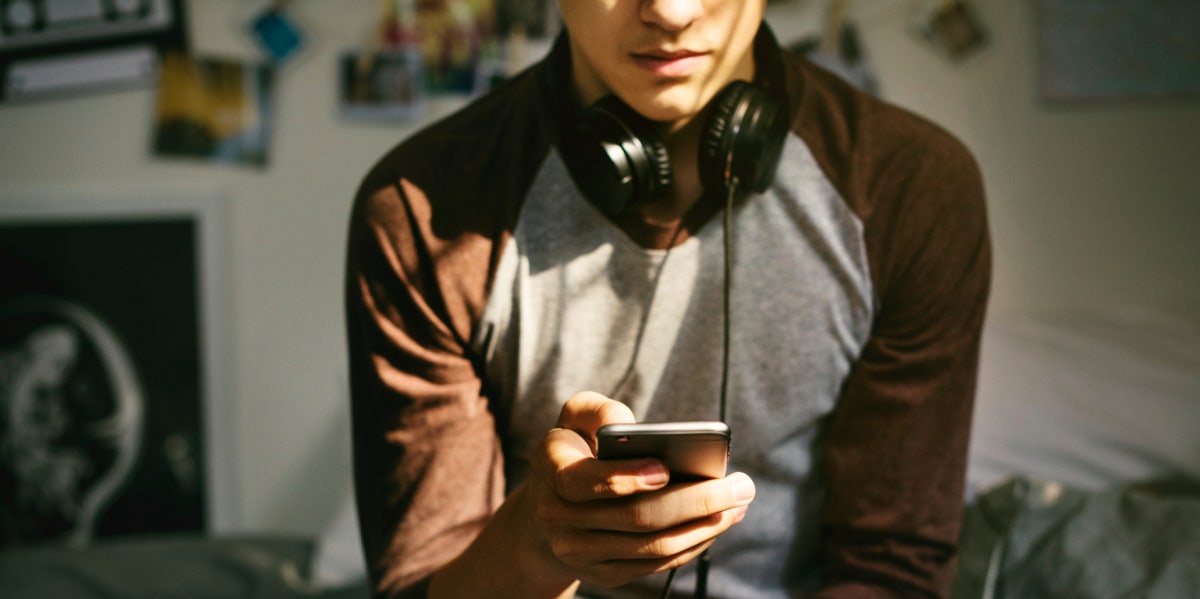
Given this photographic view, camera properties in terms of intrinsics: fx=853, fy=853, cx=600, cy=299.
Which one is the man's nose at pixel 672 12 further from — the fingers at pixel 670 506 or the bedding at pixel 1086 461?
the bedding at pixel 1086 461

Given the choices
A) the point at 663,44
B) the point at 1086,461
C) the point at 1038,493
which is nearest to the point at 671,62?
the point at 663,44

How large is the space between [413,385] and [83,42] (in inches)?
46.3

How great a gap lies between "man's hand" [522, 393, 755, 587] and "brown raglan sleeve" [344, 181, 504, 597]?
19 centimetres

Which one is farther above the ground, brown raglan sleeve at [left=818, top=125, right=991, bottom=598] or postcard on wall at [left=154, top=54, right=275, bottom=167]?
postcard on wall at [left=154, top=54, right=275, bottom=167]

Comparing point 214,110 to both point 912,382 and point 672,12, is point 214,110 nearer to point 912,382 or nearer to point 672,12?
point 672,12

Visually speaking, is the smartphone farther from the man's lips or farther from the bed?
the bed

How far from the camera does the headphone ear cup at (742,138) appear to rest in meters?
0.70

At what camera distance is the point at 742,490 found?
1.75 ft

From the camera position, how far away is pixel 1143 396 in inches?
45.8

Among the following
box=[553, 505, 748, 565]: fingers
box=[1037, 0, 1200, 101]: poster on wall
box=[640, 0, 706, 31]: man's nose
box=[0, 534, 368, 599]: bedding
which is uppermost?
box=[1037, 0, 1200, 101]: poster on wall

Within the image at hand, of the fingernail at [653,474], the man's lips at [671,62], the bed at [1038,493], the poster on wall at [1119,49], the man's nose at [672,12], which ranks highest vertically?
the poster on wall at [1119,49]

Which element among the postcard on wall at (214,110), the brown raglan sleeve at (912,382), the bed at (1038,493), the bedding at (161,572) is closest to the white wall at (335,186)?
the postcard on wall at (214,110)

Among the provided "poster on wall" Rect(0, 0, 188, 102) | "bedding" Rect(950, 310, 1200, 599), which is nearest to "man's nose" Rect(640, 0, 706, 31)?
"bedding" Rect(950, 310, 1200, 599)

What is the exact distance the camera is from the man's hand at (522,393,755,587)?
1.71ft
